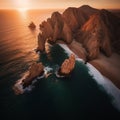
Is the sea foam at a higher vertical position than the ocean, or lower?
lower

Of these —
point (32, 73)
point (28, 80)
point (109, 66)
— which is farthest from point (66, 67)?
point (109, 66)

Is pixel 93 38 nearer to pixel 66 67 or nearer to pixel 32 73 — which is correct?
pixel 66 67

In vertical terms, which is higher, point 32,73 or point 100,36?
point 100,36

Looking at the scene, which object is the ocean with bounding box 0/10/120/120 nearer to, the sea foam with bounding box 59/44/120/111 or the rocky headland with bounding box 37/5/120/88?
the sea foam with bounding box 59/44/120/111

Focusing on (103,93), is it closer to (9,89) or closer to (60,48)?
(9,89)

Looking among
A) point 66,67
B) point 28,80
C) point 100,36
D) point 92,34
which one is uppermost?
point 100,36

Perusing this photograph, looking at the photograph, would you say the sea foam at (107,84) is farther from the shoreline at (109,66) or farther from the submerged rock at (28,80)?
the submerged rock at (28,80)

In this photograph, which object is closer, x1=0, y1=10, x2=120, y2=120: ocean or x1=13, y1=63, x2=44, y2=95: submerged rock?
x1=0, y1=10, x2=120, y2=120: ocean

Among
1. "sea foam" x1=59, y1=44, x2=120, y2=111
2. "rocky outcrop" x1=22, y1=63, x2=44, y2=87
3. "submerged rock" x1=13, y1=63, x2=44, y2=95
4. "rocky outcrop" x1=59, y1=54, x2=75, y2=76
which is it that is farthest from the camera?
"rocky outcrop" x1=59, y1=54, x2=75, y2=76

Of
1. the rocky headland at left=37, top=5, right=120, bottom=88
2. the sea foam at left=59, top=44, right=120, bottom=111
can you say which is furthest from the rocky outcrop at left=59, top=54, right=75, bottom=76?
the sea foam at left=59, top=44, right=120, bottom=111

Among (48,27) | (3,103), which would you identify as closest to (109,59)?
(48,27)
